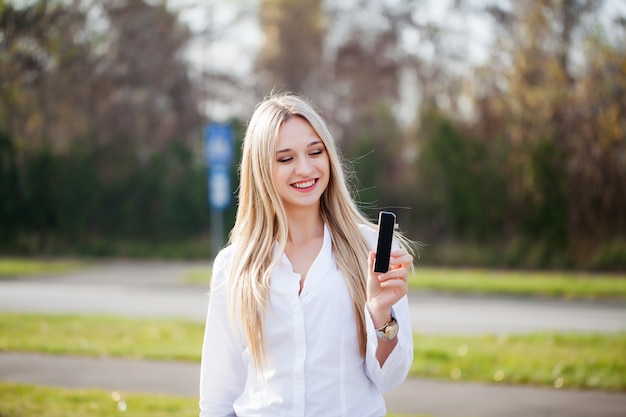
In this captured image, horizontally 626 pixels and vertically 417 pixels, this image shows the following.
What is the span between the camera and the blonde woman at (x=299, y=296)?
9.57ft

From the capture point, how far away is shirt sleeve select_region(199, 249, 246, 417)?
10.1 ft

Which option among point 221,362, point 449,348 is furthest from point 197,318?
point 221,362

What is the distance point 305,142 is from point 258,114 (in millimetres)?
218

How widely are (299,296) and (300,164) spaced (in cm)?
48

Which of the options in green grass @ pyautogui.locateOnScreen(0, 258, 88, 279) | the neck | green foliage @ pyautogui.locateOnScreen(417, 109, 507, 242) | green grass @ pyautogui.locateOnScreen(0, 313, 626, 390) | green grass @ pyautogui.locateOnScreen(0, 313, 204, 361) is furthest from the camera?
green foliage @ pyautogui.locateOnScreen(417, 109, 507, 242)

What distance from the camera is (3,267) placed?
18281 millimetres

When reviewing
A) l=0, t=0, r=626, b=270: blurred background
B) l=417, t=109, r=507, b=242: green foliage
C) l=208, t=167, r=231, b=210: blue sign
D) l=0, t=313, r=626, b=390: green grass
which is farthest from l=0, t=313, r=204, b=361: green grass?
l=417, t=109, r=507, b=242: green foliage

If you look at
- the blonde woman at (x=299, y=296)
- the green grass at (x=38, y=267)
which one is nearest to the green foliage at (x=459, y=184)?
the green grass at (x=38, y=267)

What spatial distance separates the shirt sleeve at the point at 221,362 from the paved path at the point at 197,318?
333cm

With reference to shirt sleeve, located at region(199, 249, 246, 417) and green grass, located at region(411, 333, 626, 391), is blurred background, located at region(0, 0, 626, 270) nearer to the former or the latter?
green grass, located at region(411, 333, 626, 391)

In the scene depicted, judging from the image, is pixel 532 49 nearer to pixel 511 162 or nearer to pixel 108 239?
pixel 511 162

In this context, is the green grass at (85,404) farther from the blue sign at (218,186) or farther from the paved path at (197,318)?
the blue sign at (218,186)

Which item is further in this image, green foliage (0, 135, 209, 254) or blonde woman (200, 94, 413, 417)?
green foliage (0, 135, 209, 254)

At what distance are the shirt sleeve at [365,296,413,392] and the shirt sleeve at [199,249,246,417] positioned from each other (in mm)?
497
